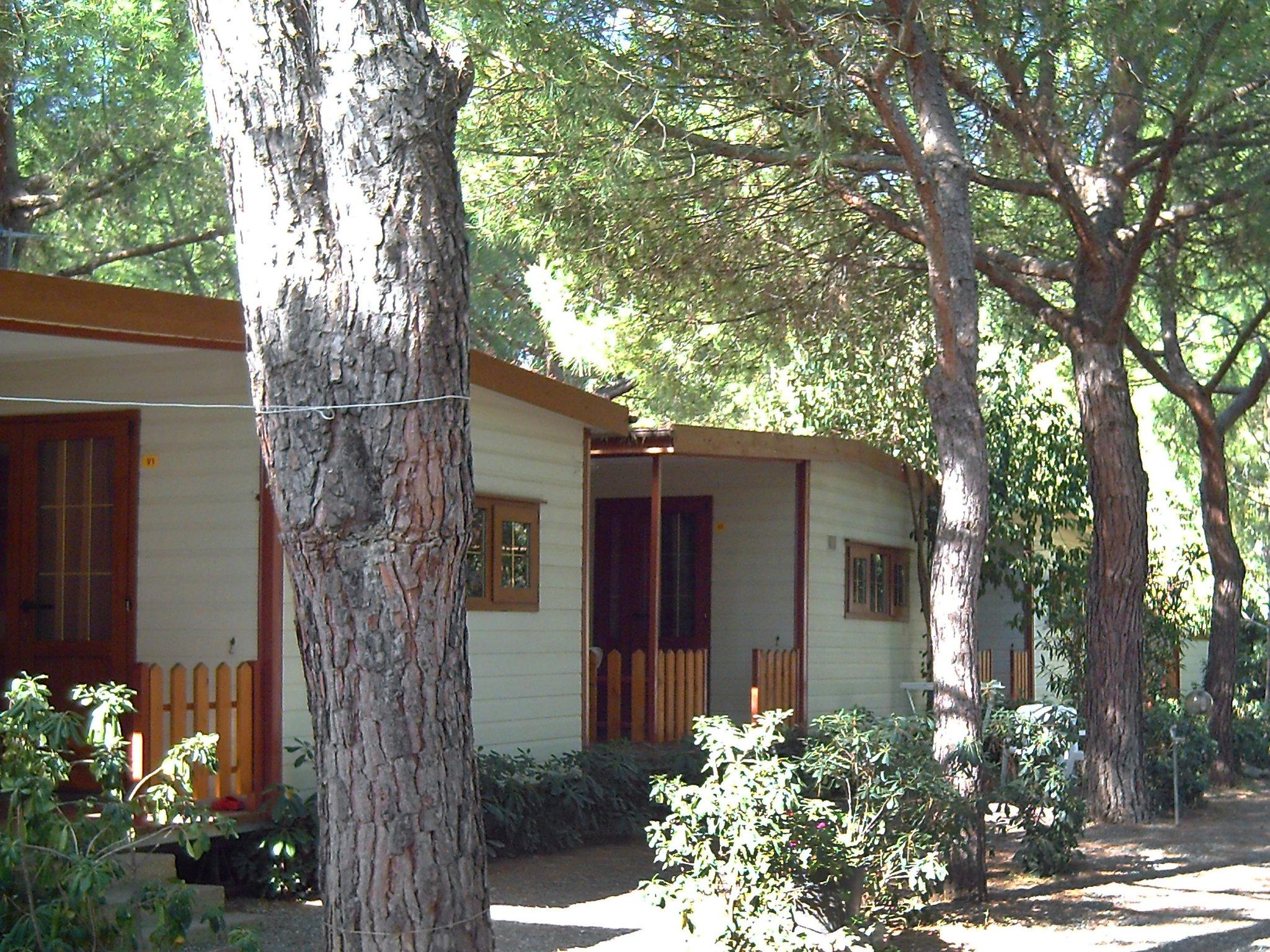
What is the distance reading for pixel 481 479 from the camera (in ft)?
34.1

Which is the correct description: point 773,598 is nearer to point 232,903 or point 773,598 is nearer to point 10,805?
point 232,903

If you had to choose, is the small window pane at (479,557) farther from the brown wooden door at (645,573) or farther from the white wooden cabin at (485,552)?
the brown wooden door at (645,573)

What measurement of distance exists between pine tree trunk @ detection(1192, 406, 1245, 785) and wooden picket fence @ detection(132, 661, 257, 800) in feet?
34.6

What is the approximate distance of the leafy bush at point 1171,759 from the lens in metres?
12.4

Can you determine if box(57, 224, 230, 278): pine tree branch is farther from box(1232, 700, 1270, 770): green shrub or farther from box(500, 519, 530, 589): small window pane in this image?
box(1232, 700, 1270, 770): green shrub

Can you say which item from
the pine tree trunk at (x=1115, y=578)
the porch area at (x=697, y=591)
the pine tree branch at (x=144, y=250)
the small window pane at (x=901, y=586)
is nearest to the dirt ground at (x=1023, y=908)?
the pine tree trunk at (x=1115, y=578)

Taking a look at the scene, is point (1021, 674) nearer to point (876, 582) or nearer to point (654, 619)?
point (876, 582)

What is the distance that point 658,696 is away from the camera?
42.0 feet

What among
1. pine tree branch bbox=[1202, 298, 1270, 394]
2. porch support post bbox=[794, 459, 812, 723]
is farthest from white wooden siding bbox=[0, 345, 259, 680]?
pine tree branch bbox=[1202, 298, 1270, 394]

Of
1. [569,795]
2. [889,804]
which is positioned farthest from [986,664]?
[889,804]

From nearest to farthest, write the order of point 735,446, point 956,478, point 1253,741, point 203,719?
point 203,719
point 956,478
point 735,446
point 1253,741

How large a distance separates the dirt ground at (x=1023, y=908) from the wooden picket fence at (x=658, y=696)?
2.02m

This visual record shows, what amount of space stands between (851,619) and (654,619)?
3467 mm

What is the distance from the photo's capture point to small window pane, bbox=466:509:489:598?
10250mm
